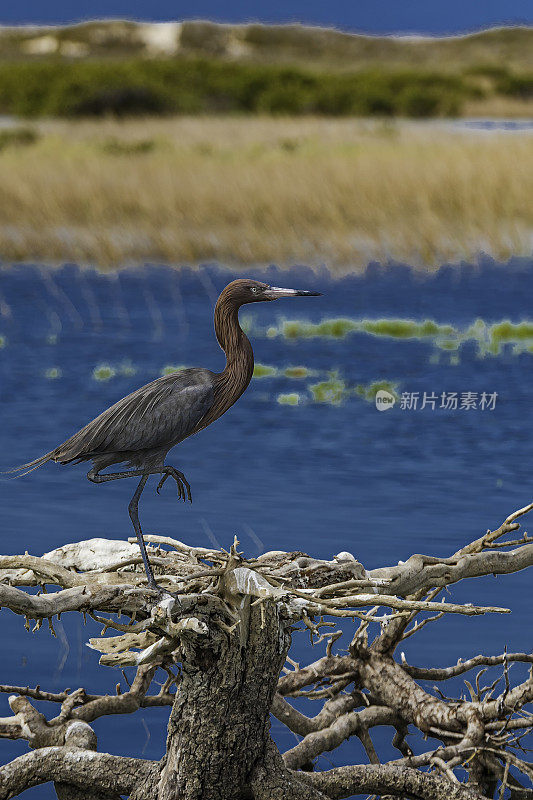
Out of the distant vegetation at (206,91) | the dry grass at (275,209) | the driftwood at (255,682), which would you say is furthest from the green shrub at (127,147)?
the driftwood at (255,682)

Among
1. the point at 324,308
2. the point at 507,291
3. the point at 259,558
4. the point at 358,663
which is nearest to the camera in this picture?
the point at 259,558

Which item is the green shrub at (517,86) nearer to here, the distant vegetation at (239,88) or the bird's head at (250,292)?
the distant vegetation at (239,88)

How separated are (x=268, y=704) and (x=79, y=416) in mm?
6194

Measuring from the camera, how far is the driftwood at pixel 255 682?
4602mm

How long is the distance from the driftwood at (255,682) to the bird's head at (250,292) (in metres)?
0.91

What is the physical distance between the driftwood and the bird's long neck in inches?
23.8

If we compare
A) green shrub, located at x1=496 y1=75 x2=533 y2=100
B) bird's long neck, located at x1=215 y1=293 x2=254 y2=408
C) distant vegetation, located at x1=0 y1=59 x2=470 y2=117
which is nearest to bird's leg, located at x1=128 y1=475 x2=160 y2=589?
bird's long neck, located at x1=215 y1=293 x2=254 y2=408

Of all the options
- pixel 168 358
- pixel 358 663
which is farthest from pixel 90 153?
pixel 358 663

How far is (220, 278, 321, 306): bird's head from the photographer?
15.6 feet

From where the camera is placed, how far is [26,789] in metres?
5.33

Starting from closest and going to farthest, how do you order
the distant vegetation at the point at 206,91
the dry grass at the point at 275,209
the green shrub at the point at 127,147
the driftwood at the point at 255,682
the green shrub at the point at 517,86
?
the driftwood at the point at 255,682 → the dry grass at the point at 275,209 → the green shrub at the point at 127,147 → the distant vegetation at the point at 206,91 → the green shrub at the point at 517,86

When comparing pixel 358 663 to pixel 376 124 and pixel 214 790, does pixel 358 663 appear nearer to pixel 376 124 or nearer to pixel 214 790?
pixel 214 790

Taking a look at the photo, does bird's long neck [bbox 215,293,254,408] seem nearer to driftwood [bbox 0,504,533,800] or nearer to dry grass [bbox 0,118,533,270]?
driftwood [bbox 0,504,533,800]

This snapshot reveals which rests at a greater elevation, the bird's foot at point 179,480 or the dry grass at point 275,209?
the dry grass at point 275,209
